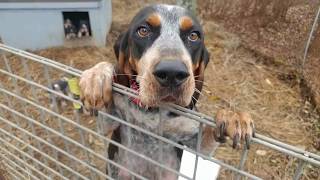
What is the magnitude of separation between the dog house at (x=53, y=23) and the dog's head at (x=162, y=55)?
2171 mm

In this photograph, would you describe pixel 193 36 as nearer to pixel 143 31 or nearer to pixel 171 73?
pixel 143 31

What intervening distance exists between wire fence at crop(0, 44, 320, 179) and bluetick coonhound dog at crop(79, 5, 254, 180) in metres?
0.06

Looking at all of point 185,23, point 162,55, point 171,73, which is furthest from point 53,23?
point 171,73

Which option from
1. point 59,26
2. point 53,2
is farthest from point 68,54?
point 53,2

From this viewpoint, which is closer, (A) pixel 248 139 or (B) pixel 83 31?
(A) pixel 248 139

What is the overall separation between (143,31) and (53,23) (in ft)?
8.70

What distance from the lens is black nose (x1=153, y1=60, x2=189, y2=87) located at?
1362 millimetres

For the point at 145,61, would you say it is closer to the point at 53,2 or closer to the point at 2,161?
the point at 2,161

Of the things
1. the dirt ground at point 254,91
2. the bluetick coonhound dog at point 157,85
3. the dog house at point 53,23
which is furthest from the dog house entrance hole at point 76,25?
the bluetick coonhound dog at point 157,85

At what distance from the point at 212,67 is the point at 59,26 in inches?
73.2

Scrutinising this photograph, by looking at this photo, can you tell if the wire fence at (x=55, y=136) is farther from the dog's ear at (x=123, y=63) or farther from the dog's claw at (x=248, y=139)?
the dog's ear at (x=123, y=63)

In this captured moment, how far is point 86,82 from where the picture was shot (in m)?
1.44

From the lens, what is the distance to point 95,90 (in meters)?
1.41

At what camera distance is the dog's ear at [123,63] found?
1.94m
